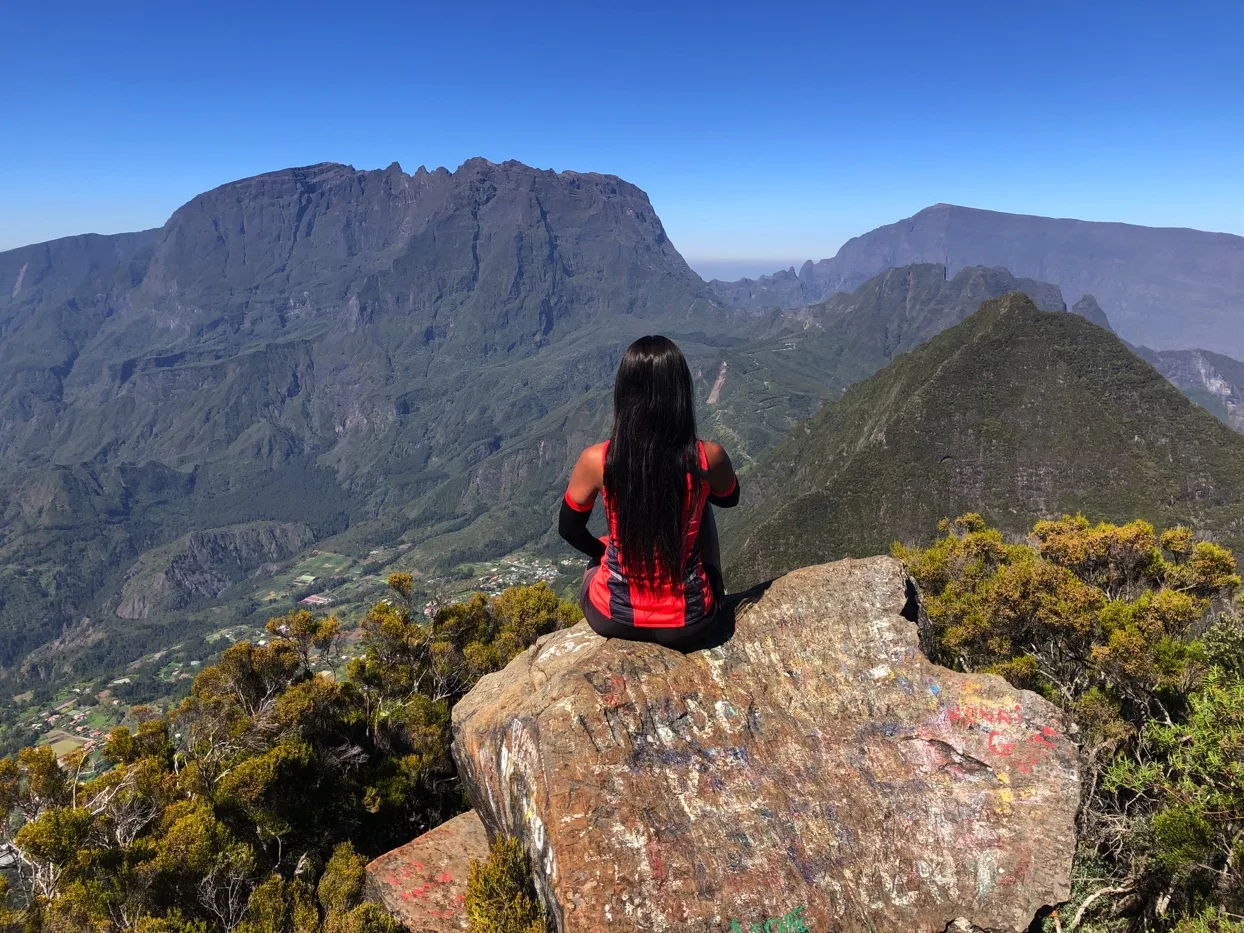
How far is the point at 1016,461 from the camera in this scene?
419 ft

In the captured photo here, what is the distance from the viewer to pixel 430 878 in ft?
28.3

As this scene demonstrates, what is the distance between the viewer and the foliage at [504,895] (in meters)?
6.54

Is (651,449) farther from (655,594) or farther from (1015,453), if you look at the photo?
(1015,453)

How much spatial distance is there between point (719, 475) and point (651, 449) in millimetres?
1039

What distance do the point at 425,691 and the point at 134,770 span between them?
7.74 metres

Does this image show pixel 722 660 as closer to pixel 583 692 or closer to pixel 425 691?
pixel 583 692

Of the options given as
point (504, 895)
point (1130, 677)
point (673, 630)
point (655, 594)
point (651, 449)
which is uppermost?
point (651, 449)

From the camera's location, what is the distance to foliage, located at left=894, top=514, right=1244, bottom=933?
8.02m

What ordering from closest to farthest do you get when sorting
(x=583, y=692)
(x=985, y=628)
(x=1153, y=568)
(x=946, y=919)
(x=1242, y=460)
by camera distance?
(x=946, y=919) → (x=583, y=692) → (x=985, y=628) → (x=1153, y=568) → (x=1242, y=460)

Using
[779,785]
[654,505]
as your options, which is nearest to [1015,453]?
[779,785]

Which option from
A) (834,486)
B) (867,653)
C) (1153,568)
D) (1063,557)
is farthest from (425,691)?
(834,486)

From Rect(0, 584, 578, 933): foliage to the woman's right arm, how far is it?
263 inches

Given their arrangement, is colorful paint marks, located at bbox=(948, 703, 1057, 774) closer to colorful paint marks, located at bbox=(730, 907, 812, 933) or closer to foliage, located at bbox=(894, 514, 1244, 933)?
foliage, located at bbox=(894, 514, 1244, 933)

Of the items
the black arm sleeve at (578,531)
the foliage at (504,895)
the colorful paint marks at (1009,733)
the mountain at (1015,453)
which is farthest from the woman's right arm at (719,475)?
the mountain at (1015,453)
